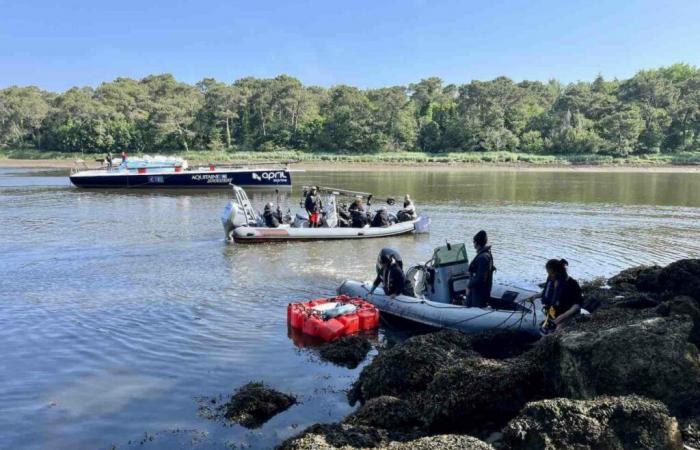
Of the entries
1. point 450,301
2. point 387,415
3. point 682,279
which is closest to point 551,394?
point 387,415

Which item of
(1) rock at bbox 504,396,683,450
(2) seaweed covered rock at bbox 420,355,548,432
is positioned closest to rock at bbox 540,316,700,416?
(2) seaweed covered rock at bbox 420,355,548,432

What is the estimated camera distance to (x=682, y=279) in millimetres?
9500

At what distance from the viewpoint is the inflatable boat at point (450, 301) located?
30.1 feet

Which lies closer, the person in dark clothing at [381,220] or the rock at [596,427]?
the rock at [596,427]

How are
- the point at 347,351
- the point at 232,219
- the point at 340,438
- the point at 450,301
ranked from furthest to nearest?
1. the point at 232,219
2. the point at 450,301
3. the point at 347,351
4. the point at 340,438

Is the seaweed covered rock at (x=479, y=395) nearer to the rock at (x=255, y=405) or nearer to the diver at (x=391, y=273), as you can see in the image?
the rock at (x=255, y=405)

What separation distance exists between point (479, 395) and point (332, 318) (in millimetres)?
3987

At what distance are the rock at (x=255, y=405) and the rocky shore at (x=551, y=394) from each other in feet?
2.89

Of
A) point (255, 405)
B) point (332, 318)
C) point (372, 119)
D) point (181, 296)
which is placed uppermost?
point (372, 119)

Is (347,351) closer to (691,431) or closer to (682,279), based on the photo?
(691,431)

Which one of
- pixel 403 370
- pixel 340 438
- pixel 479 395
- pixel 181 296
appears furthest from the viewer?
pixel 181 296

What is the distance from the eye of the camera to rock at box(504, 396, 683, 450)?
4684 millimetres

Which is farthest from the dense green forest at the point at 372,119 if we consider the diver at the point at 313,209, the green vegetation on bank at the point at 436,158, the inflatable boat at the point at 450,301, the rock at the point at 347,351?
the rock at the point at 347,351

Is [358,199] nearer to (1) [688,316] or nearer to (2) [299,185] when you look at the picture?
(1) [688,316]
